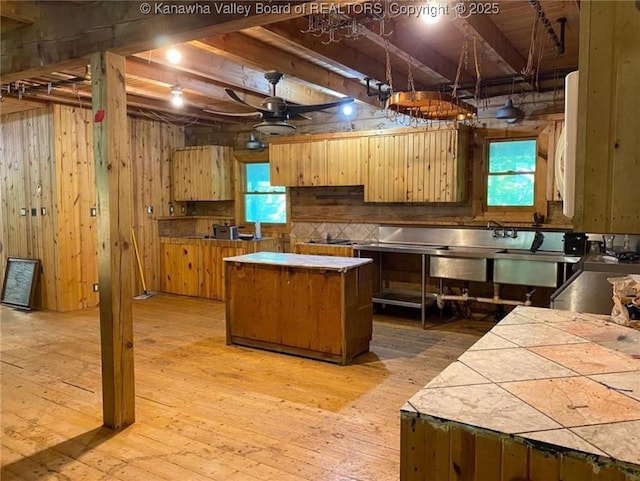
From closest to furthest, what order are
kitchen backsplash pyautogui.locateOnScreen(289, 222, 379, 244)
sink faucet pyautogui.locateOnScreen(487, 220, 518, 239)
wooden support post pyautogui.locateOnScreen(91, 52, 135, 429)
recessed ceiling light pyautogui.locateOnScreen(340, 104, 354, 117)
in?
wooden support post pyautogui.locateOnScreen(91, 52, 135, 429)
sink faucet pyautogui.locateOnScreen(487, 220, 518, 239)
recessed ceiling light pyautogui.locateOnScreen(340, 104, 354, 117)
kitchen backsplash pyautogui.locateOnScreen(289, 222, 379, 244)

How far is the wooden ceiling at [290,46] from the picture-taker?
2852 millimetres

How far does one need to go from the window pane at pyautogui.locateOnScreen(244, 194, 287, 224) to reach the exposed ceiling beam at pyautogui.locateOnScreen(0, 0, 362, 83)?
165 inches

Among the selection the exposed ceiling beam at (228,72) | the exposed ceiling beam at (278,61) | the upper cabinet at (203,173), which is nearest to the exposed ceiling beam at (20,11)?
the exposed ceiling beam at (228,72)

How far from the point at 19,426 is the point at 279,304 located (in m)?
2.11

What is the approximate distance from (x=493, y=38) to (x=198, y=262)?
194 inches

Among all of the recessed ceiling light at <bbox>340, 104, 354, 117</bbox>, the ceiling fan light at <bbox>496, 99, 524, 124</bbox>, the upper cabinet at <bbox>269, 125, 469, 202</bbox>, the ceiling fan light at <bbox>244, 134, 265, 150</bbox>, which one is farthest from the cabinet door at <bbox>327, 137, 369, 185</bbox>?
the ceiling fan light at <bbox>496, 99, 524, 124</bbox>

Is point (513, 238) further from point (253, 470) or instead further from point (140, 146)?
point (140, 146)

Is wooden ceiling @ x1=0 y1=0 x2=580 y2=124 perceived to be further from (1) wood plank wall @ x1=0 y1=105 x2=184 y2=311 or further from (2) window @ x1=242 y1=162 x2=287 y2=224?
(2) window @ x1=242 y1=162 x2=287 y2=224

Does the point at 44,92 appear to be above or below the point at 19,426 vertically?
above

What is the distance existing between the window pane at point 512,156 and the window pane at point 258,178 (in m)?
3.22

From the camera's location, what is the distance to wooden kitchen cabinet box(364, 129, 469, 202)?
543 centimetres

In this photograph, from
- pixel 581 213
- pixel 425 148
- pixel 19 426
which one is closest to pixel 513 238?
pixel 425 148

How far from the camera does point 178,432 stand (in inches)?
117

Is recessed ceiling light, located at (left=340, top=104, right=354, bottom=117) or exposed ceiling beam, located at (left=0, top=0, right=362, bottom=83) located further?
recessed ceiling light, located at (left=340, top=104, right=354, bottom=117)
